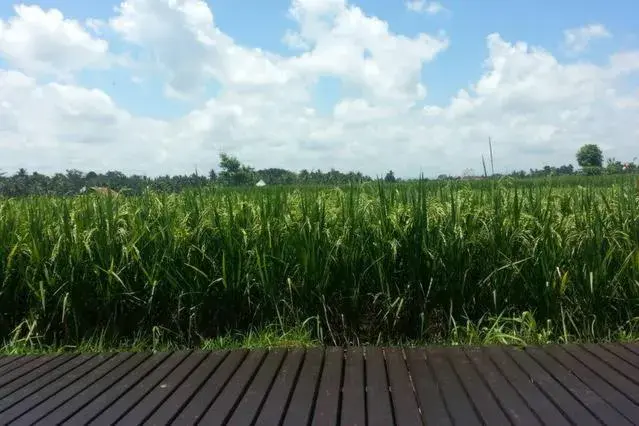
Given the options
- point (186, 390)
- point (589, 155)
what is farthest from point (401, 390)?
point (589, 155)

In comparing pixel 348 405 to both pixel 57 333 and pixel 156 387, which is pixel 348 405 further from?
pixel 57 333

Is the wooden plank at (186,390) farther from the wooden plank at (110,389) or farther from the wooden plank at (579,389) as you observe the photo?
the wooden plank at (579,389)

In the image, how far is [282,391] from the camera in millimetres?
2301

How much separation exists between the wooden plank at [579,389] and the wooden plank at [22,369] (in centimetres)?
262

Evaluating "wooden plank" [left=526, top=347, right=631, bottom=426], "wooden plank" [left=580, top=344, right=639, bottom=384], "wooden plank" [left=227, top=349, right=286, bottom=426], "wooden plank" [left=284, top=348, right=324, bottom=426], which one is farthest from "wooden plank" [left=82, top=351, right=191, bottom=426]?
"wooden plank" [left=580, top=344, right=639, bottom=384]

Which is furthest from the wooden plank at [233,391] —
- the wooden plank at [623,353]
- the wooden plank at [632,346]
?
the wooden plank at [632,346]

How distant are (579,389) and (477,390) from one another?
1.46 feet

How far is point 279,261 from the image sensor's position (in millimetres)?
3598

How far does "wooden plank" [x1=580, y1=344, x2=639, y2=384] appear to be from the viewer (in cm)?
241

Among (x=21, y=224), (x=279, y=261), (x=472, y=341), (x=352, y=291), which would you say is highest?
(x=21, y=224)

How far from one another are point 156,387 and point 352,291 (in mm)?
1540

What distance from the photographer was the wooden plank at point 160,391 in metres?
2.09

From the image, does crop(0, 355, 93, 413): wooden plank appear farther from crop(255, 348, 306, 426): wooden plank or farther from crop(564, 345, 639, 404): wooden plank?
crop(564, 345, 639, 404): wooden plank

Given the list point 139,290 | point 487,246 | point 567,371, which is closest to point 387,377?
point 567,371
